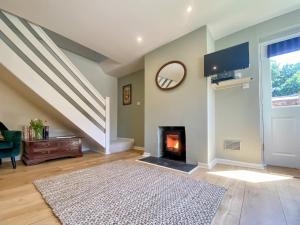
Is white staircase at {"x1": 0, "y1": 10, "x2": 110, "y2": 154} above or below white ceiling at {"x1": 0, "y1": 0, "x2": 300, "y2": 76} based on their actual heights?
below

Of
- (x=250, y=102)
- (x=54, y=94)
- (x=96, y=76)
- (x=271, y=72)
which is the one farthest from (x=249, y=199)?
(x=96, y=76)

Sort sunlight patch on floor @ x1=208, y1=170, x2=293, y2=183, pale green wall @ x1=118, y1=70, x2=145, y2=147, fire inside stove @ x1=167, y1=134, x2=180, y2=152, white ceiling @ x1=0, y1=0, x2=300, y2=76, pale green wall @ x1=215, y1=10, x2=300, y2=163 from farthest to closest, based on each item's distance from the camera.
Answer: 1. pale green wall @ x1=118, y1=70, x2=145, y2=147
2. fire inside stove @ x1=167, y1=134, x2=180, y2=152
3. pale green wall @ x1=215, y1=10, x2=300, y2=163
4. white ceiling @ x1=0, y1=0, x2=300, y2=76
5. sunlight patch on floor @ x1=208, y1=170, x2=293, y2=183

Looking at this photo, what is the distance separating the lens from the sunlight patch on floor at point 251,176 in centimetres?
209

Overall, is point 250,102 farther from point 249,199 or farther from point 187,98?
point 249,199

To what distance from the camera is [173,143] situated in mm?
3174

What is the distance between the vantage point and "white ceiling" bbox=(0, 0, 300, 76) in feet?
7.23

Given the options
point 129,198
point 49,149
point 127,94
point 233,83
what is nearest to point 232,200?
point 129,198

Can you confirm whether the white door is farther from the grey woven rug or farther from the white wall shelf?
the grey woven rug

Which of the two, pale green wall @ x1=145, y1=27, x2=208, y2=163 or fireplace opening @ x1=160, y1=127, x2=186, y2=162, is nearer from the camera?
pale green wall @ x1=145, y1=27, x2=208, y2=163

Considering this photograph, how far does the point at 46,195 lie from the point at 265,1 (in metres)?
3.70

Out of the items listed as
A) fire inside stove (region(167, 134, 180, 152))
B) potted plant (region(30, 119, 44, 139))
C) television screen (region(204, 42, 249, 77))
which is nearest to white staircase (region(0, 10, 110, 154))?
potted plant (region(30, 119, 44, 139))

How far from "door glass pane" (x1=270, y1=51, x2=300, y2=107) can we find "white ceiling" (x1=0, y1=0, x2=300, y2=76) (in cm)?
73

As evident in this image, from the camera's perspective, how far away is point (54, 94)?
285 centimetres

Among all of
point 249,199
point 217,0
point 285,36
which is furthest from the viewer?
point 285,36
